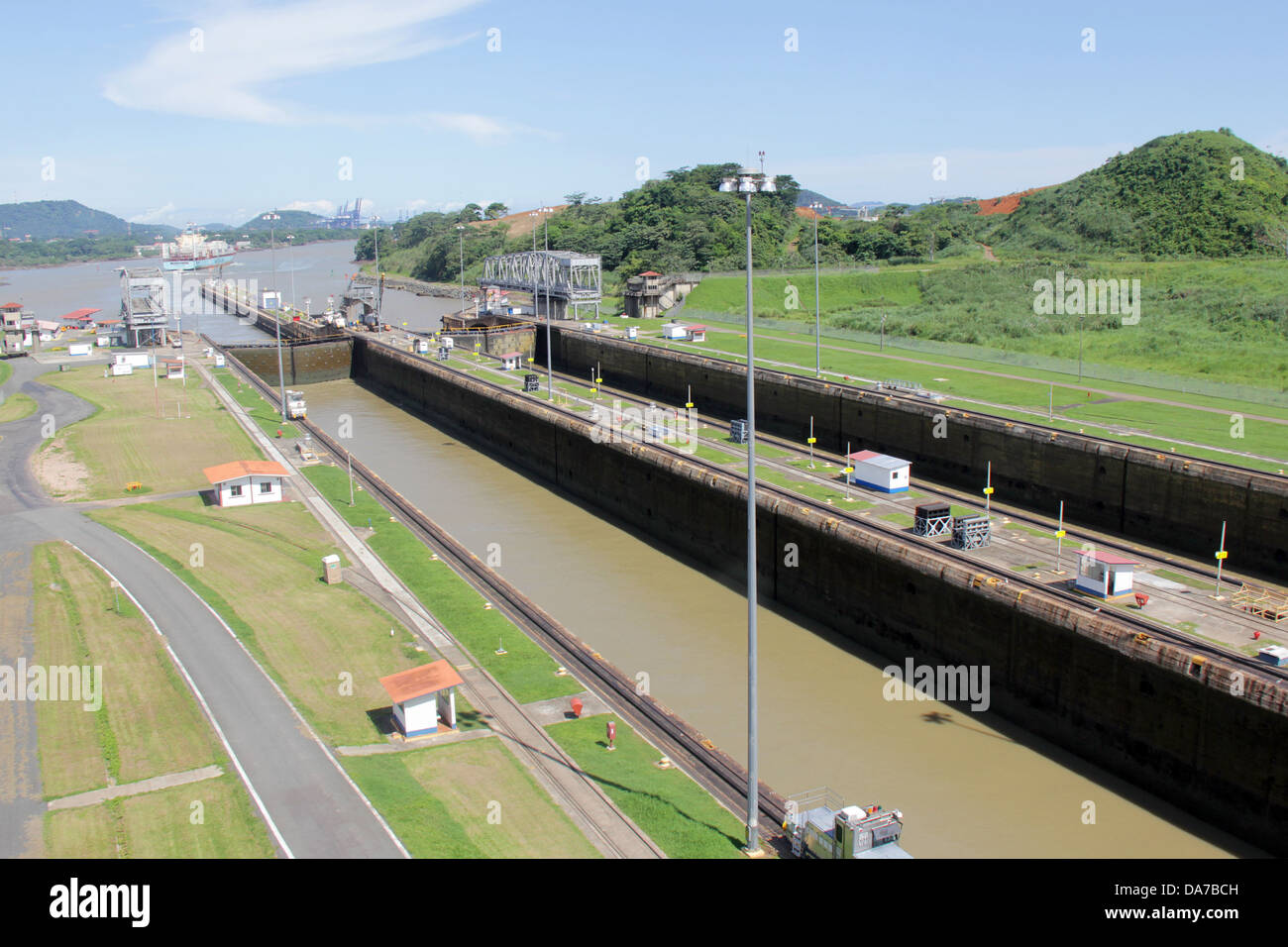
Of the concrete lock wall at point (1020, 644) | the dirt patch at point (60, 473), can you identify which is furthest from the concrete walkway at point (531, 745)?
the dirt patch at point (60, 473)

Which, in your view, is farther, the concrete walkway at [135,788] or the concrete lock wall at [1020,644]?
the concrete lock wall at [1020,644]

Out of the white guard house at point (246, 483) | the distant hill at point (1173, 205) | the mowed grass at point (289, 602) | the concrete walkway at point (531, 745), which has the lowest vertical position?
the concrete walkway at point (531, 745)

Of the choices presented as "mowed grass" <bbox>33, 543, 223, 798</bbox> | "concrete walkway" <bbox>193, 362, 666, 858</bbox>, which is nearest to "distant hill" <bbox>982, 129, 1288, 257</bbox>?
"concrete walkway" <bbox>193, 362, 666, 858</bbox>

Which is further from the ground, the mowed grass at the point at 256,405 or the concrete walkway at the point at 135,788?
the mowed grass at the point at 256,405

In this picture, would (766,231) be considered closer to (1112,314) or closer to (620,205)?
(620,205)

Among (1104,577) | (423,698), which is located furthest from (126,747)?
(1104,577)

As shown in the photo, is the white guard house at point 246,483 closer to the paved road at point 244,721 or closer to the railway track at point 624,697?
the paved road at point 244,721

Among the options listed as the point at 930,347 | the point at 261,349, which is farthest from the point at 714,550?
the point at 261,349

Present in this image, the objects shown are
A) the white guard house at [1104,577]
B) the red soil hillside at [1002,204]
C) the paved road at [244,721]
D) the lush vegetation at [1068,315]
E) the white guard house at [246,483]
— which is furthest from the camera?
the red soil hillside at [1002,204]
